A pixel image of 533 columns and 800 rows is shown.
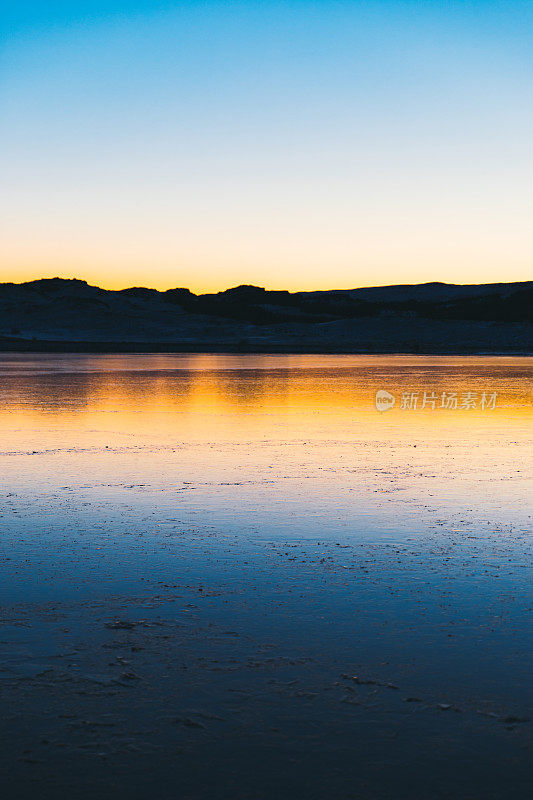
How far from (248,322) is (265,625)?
139 metres

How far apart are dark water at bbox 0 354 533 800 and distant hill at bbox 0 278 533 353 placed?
71.1 metres

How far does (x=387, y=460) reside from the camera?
37.8ft

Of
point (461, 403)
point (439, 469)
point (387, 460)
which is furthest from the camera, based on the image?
point (461, 403)

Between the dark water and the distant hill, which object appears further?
the distant hill

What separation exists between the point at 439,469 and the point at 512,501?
2.06 meters

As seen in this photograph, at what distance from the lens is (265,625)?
16.6ft

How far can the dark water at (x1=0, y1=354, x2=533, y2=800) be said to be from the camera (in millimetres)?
3490

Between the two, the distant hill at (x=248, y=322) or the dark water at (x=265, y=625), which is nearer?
the dark water at (x=265, y=625)

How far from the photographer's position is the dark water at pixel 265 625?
3490mm

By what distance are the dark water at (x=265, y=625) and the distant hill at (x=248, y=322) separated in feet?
233

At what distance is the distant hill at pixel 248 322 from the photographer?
95562 mm

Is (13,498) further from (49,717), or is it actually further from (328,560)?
(49,717)

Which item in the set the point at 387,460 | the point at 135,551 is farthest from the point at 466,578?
the point at 387,460

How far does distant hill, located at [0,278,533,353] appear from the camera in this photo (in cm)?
9556
